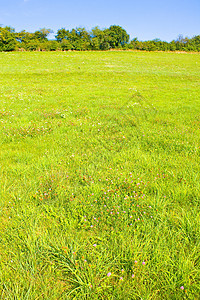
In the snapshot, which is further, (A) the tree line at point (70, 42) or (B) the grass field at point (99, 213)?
(A) the tree line at point (70, 42)

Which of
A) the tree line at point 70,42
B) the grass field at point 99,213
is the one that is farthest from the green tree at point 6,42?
the grass field at point 99,213

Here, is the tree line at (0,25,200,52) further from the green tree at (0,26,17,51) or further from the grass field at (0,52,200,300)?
the grass field at (0,52,200,300)

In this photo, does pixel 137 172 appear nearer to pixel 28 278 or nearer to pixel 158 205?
pixel 158 205

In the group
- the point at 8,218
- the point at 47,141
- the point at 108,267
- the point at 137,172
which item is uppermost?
the point at 47,141

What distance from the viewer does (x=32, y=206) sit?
10.1 ft

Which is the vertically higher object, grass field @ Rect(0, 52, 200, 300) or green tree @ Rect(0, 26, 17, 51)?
green tree @ Rect(0, 26, 17, 51)

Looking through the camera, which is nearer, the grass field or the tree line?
the grass field

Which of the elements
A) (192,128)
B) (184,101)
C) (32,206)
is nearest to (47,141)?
(32,206)

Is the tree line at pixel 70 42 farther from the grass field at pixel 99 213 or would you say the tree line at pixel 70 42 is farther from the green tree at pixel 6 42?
the grass field at pixel 99 213

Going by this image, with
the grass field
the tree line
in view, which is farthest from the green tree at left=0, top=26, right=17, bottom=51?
the grass field

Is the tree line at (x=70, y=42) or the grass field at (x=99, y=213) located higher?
the tree line at (x=70, y=42)

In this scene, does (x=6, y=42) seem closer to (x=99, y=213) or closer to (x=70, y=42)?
(x=70, y=42)

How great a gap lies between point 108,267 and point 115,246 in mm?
252

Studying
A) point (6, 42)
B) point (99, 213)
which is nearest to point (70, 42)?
point (6, 42)
